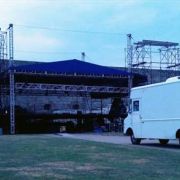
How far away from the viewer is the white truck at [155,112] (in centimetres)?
2206

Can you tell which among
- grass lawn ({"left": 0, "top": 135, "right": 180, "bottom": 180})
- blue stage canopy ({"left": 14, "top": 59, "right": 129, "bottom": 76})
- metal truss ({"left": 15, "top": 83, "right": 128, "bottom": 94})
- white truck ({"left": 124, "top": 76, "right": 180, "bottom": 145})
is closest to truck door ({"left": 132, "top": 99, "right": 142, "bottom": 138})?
white truck ({"left": 124, "top": 76, "right": 180, "bottom": 145})

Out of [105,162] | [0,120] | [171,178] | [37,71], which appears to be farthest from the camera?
[0,120]

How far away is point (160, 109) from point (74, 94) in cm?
3427

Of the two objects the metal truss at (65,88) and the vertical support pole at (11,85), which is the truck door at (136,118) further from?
the metal truss at (65,88)

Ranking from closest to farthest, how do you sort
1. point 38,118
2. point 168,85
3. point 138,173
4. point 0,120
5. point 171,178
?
point 171,178 < point 138,173 < point 168,85 < point 0,120 < point 38,118

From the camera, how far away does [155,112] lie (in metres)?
23.7

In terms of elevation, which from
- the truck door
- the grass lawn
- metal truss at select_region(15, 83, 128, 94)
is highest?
metal truss at select_region(15, 83, 128, 94)

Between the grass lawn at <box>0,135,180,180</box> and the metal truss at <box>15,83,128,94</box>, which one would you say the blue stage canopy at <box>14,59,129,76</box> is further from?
the grass lawn at <box>0,135,180,180</box>

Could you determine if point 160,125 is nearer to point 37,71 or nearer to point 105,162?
point 105,162

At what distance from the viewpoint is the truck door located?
2552 cm

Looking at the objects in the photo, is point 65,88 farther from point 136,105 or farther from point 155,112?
point 155,112

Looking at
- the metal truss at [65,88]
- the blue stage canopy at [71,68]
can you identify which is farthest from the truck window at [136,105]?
the metal truss at [65,88]

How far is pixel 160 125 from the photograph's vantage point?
23328 millimetres

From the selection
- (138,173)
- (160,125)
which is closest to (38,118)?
(160,125)
